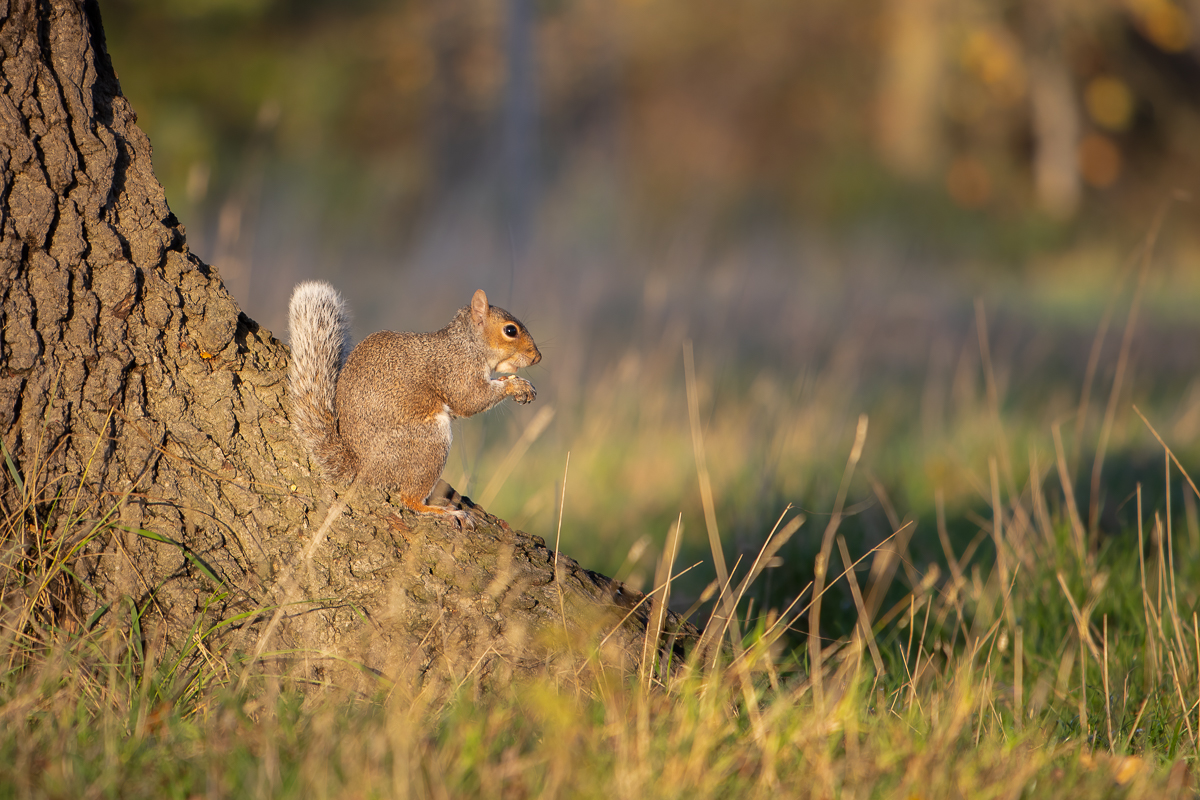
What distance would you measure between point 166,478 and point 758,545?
5.72ft

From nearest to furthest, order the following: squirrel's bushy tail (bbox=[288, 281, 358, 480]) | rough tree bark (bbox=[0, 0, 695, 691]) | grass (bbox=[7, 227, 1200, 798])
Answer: grass (bbox=[7, 227, 1200, 798]) → rough tree bark (bbox=[0, 0, 695, 691]) → squirrel's bushy tail (bbox=[288, 281, 358, 480])

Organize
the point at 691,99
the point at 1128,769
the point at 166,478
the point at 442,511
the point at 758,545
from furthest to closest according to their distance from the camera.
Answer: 1. the point at 691,99
2. the point at 758,545
3. the point at 442,511
4. the point at 166,478
5. the point at 1128,769

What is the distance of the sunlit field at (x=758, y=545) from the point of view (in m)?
1.53

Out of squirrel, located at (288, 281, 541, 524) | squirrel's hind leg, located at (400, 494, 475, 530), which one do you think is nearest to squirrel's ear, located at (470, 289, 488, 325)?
squirrel, located at (288, 281, 541, 524)

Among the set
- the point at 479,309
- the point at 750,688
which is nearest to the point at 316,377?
the point at 479,309

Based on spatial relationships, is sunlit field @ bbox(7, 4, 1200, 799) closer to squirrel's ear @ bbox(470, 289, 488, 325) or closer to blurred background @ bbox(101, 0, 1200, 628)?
blurred background @ bbox(101, 0, 1200, 628)

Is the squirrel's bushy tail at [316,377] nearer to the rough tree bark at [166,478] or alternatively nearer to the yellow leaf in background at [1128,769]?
the rough tree bark at [166,478]

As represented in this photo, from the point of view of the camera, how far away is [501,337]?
7.92ft

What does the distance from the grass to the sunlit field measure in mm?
10

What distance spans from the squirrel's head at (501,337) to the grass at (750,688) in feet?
0.68

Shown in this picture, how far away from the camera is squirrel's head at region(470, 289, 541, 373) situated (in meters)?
2.38

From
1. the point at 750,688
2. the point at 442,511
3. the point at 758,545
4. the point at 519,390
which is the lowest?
the point at 758,545

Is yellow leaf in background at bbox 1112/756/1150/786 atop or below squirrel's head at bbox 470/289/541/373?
below

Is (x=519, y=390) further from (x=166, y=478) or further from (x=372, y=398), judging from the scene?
(x=166, y=478)
